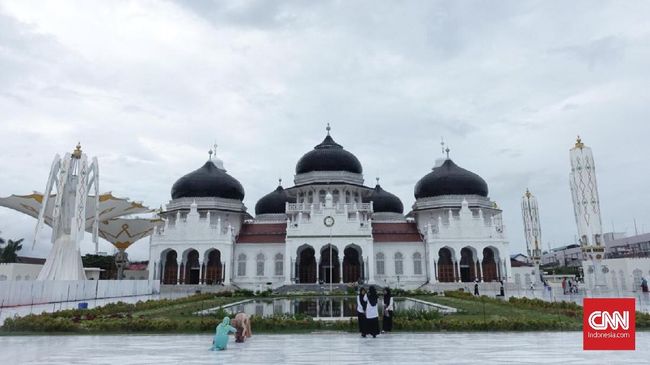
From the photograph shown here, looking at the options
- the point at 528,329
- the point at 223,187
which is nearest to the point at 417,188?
the point at 223,187

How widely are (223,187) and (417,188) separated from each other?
22623 millimetres

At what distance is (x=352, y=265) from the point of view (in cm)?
4469

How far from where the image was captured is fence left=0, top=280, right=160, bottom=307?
22156 mm

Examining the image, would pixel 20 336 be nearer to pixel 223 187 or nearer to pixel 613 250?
pixel 223 187

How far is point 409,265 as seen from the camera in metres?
44.0

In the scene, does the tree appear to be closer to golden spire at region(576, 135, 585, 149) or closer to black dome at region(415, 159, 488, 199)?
black dome at region(415, 159, 488, 199)

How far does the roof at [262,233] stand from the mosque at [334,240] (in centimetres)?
11

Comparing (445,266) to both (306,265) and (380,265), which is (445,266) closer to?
(380,265)

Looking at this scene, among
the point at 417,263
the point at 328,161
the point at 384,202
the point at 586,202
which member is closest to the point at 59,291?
the point at 328,161

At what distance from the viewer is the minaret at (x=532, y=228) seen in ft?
154

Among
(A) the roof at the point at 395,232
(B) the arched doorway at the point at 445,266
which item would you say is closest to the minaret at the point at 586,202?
(B) the arched doorway at the point at 445,266

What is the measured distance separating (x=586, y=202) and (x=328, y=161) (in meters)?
25.5

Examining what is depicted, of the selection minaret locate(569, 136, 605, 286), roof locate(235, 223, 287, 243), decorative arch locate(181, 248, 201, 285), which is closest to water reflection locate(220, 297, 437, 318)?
minaret locate(569, 136, 605, 286)

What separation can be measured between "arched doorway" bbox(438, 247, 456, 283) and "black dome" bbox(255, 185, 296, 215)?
19357 mm
